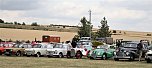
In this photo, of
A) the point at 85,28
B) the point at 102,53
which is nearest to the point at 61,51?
the point at 102,53

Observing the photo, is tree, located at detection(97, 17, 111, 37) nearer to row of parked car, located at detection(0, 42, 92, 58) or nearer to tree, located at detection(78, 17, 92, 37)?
tree, located at detection(78, 17, 92, 37)

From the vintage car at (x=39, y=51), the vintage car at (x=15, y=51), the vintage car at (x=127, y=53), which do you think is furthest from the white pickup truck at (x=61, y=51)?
the vintage car at (x=127, y=53)

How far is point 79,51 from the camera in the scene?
3781cm

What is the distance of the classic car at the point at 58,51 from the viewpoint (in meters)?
38.5

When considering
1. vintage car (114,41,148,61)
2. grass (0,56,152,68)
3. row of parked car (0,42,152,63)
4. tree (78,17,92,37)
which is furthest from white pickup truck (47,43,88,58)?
tree (78,17,92,37)

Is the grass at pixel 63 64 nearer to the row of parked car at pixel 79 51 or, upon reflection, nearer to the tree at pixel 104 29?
the row of parked car at pixel 79 51

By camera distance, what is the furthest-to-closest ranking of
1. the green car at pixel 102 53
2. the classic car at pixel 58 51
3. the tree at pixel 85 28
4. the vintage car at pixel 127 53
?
the tree at pixel 85 28 < the classic car at pixel 58 51 < the green car at pixel 102 53 < the vintage car at pixel 127 53

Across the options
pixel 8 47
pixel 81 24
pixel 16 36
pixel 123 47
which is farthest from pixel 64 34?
pixel 123 47

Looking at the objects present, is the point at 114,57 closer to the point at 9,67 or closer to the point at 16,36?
the point at 9,67

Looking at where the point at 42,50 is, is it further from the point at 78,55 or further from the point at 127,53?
the point at 127,53

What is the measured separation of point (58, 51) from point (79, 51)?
211 cm

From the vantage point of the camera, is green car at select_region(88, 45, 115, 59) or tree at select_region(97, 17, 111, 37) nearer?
green car at select_region(88, 45, 115, 59)

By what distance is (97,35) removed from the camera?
94.1 metres

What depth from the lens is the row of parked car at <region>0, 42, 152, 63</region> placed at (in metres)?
33.7
